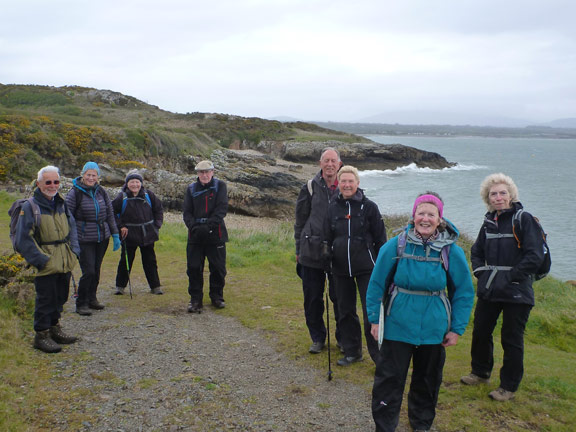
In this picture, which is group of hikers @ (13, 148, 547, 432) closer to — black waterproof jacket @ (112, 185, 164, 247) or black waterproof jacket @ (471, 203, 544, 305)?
black waterproof jacket @ (471, 203, 544, 305)

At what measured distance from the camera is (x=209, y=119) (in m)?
59.4

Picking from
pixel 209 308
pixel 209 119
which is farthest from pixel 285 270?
pixel 209 119

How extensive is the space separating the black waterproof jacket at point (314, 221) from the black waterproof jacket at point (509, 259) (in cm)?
157

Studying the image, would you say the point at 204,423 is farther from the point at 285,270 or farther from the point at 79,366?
the point at 285,270

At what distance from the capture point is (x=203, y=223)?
694 cm

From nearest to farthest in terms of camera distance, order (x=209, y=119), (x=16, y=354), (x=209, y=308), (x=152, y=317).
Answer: (x=16, y=354)
(x=152, y=317)
(x=209, y=308)
(x=209, y=119)

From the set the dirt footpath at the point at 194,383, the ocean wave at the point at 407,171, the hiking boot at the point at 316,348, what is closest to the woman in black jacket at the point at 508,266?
the dirt footpath at the point at 194,383

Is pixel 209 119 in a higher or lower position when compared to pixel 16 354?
higher

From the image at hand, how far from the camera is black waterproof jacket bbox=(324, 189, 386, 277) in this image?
15.9 ft

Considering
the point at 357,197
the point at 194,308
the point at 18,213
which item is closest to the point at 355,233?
the point at 357,197

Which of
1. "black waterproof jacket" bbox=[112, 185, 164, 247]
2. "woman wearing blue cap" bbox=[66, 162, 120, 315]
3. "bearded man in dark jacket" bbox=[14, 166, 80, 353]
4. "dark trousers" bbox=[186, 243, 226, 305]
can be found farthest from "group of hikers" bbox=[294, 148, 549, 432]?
"black waterproof jacket" bbox=[112, 185, 164, 247]

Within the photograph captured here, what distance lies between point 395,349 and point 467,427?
1.05 m

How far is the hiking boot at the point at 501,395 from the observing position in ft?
14.4

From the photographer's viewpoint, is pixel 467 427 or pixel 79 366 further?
pixel 79 366
